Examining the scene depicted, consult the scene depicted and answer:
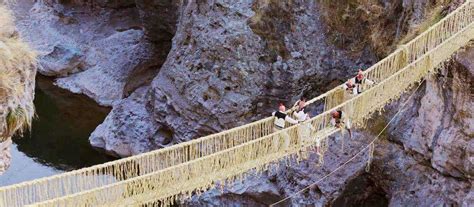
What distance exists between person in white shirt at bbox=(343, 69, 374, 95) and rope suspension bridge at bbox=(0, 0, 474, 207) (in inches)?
4.1

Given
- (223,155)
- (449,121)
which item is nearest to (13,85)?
(223,155)

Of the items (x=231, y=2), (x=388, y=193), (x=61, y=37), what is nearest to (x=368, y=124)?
(x=388, y=193)

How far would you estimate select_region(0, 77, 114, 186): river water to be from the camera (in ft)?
51.9

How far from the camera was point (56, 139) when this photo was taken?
1730cm

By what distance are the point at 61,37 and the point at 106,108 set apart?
359 centimetres

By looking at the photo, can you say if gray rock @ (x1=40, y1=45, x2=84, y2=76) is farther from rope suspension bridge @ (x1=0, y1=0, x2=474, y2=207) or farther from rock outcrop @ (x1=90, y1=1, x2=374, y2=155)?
rope suspension bridge @ (x1=0, y1=0, x2=474, y2=207)

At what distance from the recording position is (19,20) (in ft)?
73.0

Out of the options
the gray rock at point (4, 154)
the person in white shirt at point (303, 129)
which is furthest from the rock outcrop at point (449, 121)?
the gray rock at point (4, 154)

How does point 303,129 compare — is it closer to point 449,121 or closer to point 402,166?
point 449,121

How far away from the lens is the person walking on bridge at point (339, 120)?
10.2 m

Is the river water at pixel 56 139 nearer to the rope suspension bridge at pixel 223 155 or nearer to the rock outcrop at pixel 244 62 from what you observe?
the rock outcrop at pixel 244 62

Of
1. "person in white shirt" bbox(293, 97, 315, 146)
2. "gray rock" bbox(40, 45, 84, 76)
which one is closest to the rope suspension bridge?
"person in white shirt" bbox(293, 97, 315, 146)

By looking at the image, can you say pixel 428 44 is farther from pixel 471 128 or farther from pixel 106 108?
pixel 106 108

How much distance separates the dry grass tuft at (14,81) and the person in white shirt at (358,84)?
4.21 metres
